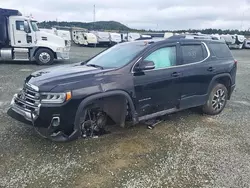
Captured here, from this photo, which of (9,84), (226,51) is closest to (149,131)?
(226,51)

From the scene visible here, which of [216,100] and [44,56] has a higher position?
[44,56]

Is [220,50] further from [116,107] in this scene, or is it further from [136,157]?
[136,157]

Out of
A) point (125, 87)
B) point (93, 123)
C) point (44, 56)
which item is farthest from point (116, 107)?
point (44, 56)

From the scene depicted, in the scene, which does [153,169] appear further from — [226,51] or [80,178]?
[226,51]

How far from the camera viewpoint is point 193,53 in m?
5.14

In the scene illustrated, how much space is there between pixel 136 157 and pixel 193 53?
2.51m

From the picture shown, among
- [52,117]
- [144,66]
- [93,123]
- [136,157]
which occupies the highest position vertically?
[144,66]

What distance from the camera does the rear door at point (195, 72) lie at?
491 centimetres

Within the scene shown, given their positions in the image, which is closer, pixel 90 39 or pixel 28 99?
pixel 28 99

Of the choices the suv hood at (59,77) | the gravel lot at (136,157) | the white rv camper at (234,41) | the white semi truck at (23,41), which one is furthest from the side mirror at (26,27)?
the white rv camper at (234,41)

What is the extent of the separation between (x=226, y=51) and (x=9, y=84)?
663 centimetres

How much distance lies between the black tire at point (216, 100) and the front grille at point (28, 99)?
3.50 metres

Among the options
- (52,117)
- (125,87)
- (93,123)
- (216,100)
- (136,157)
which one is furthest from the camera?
(216,100)

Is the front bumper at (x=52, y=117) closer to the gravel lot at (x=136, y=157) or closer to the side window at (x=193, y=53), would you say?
the gravel lot at (x=136, y=157)
